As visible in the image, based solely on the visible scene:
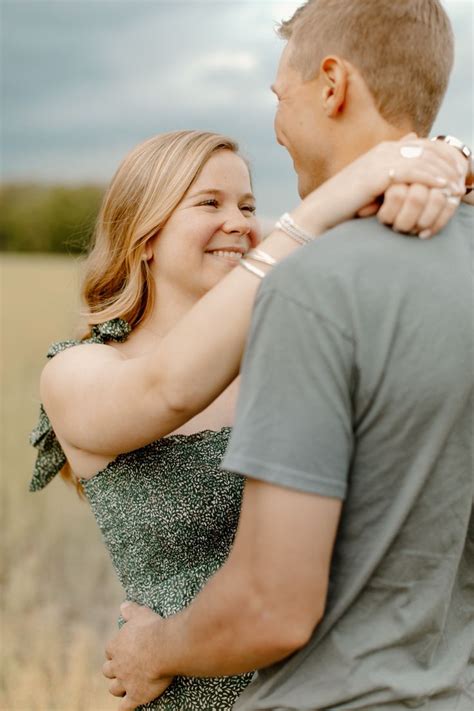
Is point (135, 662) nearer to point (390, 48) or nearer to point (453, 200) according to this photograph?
point (453, 200)

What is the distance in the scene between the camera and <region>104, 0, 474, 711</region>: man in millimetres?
1565

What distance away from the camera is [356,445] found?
1.63m

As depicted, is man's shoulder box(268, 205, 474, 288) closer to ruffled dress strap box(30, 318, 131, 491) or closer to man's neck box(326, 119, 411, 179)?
man's neck box(326, 119, 411, 179)

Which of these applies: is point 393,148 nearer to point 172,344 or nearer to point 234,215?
point 172,344

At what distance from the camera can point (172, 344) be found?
1845 mm

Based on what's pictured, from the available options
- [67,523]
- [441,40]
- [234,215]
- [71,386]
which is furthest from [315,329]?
[67,523]

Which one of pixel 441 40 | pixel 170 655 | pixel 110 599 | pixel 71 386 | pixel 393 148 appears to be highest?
pixel 441 40

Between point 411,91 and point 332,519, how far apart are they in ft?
2.73

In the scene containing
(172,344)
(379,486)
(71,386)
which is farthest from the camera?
(71,386)

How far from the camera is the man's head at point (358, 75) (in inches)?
72.2

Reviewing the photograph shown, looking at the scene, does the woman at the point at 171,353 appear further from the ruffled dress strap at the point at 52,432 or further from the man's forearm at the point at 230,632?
the man's forearm at the point at 230,632

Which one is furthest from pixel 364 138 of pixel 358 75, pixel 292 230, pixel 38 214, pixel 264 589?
pixel 38 214

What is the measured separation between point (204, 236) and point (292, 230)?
937 millimetres

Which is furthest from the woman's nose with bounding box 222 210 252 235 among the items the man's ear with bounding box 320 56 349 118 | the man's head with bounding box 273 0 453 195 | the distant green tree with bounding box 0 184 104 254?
the distant green tree with bounding box 0 184 104 254
